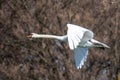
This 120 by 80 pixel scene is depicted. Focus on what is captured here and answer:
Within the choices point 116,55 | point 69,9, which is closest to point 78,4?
point 69,9

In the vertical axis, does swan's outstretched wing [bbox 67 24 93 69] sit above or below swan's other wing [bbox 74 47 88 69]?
above

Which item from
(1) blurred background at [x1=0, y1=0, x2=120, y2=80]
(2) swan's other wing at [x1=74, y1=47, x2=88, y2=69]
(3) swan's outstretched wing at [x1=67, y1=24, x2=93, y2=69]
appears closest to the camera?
(3) swan's outstretched wing at [x1=67, y1=24, x2=93, y2=69]

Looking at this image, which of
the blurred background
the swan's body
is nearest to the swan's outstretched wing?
the swan's body

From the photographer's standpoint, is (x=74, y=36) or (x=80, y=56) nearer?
(x=74, y=36)

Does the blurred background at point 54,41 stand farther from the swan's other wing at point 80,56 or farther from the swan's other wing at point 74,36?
the swan's other wing at point 74,36

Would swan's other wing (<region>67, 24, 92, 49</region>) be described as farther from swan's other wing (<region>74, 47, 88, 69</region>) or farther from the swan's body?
swan's other wing (<region>74, 47, 88, 69</region>)

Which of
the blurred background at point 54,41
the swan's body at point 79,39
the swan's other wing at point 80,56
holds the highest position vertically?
the swan's body at point 79,39

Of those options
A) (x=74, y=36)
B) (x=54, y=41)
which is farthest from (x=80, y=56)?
(x=54, y=41)

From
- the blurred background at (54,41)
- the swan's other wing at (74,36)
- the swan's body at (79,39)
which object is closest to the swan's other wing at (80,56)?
the swan's body at (79,39)

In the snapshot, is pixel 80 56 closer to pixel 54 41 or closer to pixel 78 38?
pixel 78 38
